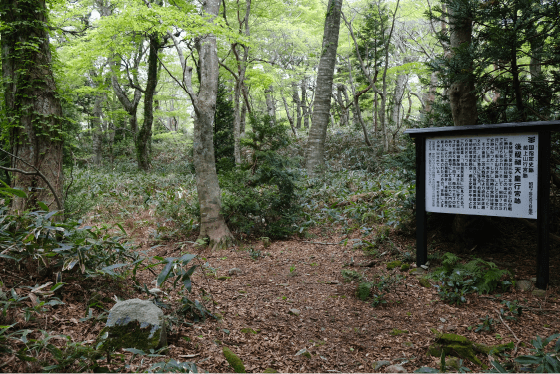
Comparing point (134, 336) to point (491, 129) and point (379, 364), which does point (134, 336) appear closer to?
point (379, 364)

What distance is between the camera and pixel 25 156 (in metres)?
3.78

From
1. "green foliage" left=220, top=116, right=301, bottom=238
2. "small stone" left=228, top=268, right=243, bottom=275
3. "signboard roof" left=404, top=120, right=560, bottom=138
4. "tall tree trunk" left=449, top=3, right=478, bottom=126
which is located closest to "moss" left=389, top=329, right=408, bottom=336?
"small stone" left=228, top=268, right=243, bottom=275

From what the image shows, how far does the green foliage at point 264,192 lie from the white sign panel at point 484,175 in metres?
2.90

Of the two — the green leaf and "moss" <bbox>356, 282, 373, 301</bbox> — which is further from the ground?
the green leaf

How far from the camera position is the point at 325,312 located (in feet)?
12.9

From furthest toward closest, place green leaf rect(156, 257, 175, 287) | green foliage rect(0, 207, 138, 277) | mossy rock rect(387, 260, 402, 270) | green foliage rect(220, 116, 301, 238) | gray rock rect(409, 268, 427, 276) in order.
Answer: green foliage rect(220, 116, 301, 238), mossy rock rect(387, 260, 402, 270), gray rock rect(409, 268, 427, 276), green foliage rect(0, 207, 138, 277), green leaf rect(156, 257, 175, 287)

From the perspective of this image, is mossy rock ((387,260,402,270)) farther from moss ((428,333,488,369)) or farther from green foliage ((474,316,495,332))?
moss ((428,333,488,369))

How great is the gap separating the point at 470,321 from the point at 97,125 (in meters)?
17.2

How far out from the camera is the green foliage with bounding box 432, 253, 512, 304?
4.12 meters

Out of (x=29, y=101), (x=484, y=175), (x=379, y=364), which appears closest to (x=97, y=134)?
(x=29, y=101)

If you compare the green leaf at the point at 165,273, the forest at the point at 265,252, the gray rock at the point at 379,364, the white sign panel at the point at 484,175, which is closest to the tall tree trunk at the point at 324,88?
the forest at the point at 265,252

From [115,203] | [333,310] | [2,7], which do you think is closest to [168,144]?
[115,203]

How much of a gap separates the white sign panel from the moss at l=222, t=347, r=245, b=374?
3.54 metres

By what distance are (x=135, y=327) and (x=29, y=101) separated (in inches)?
121
